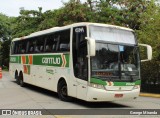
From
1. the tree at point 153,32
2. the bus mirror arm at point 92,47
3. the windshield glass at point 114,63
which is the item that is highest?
the tree at point 153,32

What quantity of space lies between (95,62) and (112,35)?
4.79 ft

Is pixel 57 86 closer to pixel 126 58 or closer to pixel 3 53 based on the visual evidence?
pixel 126 58

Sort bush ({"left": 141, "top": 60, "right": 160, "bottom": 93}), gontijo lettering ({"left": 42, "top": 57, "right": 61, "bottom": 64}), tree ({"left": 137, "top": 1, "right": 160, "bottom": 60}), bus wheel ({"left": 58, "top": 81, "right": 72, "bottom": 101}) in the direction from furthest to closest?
bush ({"left": 141, "top": 60, "right": 160, "bottom": 93})
tree ({"left": 137, "top": 1, "right": 160, "bottom": 60})
gontijo lettering ({"left": 42, "top": 57, "right": 61, "bottom": 64})
bus wheel ({"left": 58, "top": 81, "right": 72, "bottom": 101})

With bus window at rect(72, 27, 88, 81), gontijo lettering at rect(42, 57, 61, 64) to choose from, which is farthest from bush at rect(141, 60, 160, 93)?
bus window at rect(72, 27, 88, 81)

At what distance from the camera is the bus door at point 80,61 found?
13.2 m

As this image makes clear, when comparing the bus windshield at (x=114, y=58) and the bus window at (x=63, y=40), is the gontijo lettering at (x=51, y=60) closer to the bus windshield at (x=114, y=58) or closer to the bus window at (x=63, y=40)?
the bus window at (x=63, y=40)

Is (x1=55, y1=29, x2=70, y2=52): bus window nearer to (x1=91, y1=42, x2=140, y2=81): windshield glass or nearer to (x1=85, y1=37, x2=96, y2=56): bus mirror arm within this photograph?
(x1=91, y1=42, x2=140, y2=81): windshield glass

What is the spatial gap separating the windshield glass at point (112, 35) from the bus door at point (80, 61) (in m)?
0.40

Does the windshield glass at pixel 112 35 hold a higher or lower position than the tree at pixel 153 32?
lower

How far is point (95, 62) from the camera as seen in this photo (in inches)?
507

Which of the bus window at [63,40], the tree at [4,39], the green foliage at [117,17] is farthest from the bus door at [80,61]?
the tree at [4,39]

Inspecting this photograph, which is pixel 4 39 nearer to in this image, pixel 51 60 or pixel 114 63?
pixel 51 60

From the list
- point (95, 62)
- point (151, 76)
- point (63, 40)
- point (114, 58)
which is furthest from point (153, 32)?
point (95, 62)

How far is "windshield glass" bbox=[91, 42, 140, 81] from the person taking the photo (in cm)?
1288
